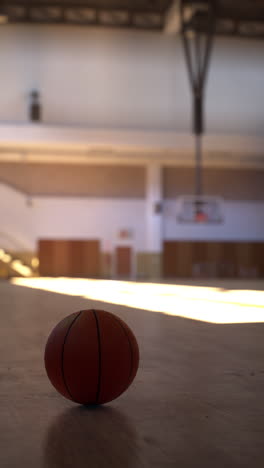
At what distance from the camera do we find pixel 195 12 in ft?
85.8

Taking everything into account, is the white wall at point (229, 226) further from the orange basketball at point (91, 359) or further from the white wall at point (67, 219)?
the orange basketball at point (91, 359)

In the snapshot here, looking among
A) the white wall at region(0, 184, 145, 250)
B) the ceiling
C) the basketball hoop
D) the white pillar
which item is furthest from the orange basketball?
the white pillar

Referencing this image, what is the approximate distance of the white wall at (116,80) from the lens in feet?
96.5

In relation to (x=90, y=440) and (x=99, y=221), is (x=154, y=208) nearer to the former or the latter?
(x=99, y=221)

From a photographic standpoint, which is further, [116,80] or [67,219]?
[67,219]

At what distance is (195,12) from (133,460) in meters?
25.4

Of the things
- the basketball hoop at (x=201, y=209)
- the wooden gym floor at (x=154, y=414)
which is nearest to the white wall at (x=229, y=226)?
the basketball hoop at (x=201, y=209)

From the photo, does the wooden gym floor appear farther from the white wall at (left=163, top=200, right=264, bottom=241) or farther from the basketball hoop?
the white wall at (left=163, top=200, right=264, bottom=241)

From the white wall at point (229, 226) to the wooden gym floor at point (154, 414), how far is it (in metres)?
24.2

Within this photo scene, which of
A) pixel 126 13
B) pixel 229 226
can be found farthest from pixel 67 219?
pixel 126 13

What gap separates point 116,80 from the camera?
98.5 ft

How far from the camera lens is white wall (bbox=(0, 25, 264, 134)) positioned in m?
29.4

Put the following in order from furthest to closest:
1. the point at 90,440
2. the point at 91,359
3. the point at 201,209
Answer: the point at 201,209, the point at 91,359, the point at 90,440

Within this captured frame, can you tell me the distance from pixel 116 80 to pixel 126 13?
309 cm
